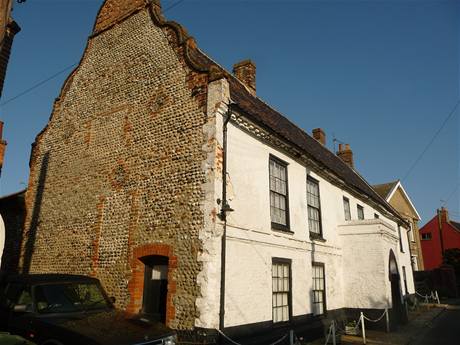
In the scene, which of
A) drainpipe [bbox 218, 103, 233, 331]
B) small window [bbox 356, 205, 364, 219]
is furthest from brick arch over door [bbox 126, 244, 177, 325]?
small window [bbox 356, 205, 364, 219]

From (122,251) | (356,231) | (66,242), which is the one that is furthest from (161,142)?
(356,231)

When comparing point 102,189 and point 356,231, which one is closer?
point 102,189

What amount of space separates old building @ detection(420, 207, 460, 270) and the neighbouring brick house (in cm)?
3484

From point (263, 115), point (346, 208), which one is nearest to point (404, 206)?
point (346, 208)

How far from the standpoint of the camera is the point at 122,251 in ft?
34.4

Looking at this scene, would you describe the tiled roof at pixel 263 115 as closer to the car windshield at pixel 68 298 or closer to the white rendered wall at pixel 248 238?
the white rendered wall at pixel 248 238

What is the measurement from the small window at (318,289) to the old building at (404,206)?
23.3 metres

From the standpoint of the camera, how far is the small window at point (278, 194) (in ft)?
37.7

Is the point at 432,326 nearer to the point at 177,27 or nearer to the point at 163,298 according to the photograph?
the point at 163,298

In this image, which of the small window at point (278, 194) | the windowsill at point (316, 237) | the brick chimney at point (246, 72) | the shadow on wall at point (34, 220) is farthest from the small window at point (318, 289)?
the shadow on wall at point (34, 220)

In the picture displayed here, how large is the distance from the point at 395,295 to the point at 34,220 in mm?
15006

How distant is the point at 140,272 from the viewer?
1000 cm

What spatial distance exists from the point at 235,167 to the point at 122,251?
13.4 feet

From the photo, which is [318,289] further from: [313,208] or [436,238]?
[436,238]
